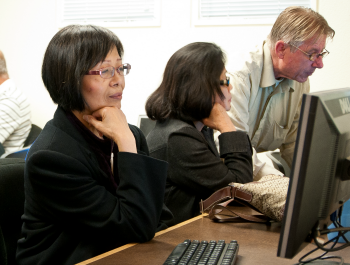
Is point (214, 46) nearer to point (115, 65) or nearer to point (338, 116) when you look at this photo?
point (115, 65)

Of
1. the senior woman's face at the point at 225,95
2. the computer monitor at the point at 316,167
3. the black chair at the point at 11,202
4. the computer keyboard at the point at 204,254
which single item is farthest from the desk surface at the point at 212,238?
the senior woman's face at the point at 225,95

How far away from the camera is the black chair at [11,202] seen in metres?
1.20

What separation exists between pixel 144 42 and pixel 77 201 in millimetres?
2637

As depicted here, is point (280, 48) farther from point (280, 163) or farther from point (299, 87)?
point (280, 163)

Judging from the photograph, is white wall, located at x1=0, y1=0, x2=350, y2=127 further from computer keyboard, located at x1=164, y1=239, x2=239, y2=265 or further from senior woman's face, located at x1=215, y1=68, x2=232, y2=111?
computer keyboard, located at x1=164, y1=239, x2=239, y2=265

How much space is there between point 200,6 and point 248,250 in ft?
8.85

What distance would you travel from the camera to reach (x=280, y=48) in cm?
231

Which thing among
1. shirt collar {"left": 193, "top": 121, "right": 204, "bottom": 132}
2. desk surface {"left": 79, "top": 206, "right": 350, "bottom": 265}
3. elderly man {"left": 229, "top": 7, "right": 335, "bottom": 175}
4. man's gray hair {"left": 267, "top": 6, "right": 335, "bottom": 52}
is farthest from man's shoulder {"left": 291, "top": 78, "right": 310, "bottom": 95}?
desk surface {"left": 79, "top": 206, "right": 350, "bottom": 265}

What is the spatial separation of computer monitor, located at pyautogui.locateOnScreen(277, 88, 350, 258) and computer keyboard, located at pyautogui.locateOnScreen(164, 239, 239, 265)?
21 centimetres

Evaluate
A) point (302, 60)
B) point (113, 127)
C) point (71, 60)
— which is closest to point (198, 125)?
point (113, 127)

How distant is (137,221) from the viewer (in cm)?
105

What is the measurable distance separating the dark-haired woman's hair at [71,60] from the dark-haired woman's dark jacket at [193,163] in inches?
19.0

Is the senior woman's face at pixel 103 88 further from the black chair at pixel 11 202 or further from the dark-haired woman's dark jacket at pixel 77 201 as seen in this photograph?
the black chair at pixel 11 202

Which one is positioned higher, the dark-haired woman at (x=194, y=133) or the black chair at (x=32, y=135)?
the dark-haired woman at (x=194, y=133)
